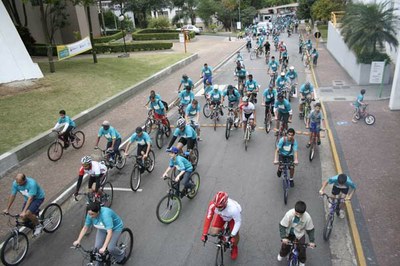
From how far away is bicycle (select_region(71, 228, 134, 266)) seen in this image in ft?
22.2

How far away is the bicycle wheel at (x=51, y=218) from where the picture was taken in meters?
8.83

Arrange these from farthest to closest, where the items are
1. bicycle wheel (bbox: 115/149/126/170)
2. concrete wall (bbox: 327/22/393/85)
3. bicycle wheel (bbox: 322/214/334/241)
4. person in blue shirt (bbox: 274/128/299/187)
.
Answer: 1. concrete wall (bbox: 327/22/393/85)
2. bicycle wheel (bbox: 115/149/126/170)
3. person in blue shirt (bbox: 274/128/299/187)
4. bicycle wheel (bbox: 322/214/334/241)

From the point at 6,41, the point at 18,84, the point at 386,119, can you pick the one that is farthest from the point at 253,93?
the point at 6,41

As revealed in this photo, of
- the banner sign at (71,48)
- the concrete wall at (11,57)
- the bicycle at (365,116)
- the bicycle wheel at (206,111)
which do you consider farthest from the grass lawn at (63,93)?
the bicycle at (365,116)

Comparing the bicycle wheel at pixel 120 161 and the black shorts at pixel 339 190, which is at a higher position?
the black shorts at pixel 339 190

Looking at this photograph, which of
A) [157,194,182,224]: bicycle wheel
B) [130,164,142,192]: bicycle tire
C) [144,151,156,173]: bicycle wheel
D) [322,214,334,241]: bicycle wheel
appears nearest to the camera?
[322,214,334,241]: bicycle wheel

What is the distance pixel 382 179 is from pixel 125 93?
14894mm

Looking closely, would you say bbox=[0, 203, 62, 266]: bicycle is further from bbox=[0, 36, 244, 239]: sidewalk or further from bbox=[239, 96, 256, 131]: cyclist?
bbox=[239, 96, 256, 131]: cyclist

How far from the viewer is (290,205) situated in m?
9.57

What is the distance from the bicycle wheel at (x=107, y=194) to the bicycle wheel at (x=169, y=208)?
1.73 metres

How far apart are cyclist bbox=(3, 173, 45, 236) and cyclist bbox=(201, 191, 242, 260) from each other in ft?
14.1

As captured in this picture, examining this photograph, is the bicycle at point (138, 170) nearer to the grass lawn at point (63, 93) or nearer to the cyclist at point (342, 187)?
the cyclist at point (342, 187)

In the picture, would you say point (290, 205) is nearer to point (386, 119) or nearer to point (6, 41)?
point (386, 119)


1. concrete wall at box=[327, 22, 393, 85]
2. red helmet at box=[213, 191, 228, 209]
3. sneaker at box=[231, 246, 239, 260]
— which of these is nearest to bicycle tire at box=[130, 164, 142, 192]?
sneaker at box=[231, 246, 239, 260]
